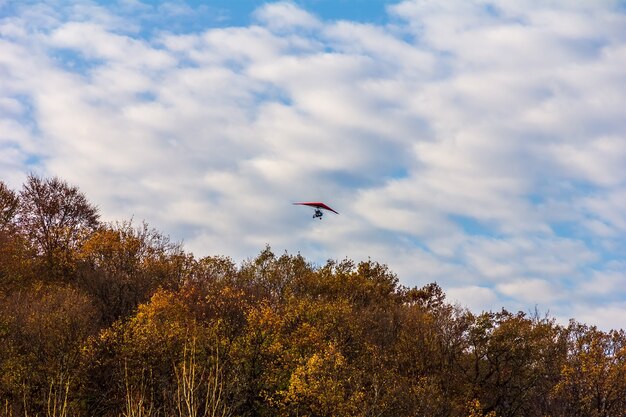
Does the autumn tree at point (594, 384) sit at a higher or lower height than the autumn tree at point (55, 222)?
lower

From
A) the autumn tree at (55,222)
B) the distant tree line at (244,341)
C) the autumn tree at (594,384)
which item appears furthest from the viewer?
the autumn tree at (55,222)

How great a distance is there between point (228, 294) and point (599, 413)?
111ft

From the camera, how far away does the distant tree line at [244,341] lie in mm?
50750

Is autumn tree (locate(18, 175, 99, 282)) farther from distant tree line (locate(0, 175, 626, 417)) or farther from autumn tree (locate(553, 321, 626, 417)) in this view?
autumn tree (locate(553, 321, 626, 417))

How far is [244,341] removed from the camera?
188ft

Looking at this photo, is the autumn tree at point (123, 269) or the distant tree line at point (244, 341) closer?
the distant tree line at point (244, 341)

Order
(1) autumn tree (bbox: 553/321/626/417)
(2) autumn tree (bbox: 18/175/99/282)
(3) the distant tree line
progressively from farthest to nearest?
(2) autumn tree (bbox: 18/175/99/282), (1) autumn tree (bbox: 553/321/626/417), (3) the distant tree line

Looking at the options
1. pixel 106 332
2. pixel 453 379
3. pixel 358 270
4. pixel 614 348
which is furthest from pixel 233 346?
pixel 358 270

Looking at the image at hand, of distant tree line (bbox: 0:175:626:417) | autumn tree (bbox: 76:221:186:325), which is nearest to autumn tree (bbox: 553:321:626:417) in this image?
distant tree line (bbox: 0:175:626:417)

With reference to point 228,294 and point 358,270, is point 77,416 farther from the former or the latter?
point 358,270

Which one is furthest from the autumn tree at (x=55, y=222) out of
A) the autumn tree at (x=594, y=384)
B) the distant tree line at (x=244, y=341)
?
the autumn tree at (x=594, y=384)

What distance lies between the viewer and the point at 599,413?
188 feet

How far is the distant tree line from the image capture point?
50.8m

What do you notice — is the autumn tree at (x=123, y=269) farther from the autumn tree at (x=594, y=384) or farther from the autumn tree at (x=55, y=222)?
Result: the autumn tree at (x=594, y=384)
